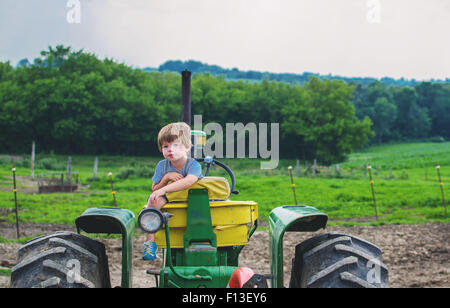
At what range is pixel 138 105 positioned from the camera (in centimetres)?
5966

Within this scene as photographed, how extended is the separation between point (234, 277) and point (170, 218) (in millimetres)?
987

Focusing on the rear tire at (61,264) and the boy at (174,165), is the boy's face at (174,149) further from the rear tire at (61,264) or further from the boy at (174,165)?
the rear tire at (61,264)

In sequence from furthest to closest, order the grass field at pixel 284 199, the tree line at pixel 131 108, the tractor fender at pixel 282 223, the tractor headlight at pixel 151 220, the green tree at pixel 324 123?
1. the green tree at pixel 324 123
2. the tree line at pixel 131 108
3. the grass field at pixel 284 199
4. the tractor fender at pixel 282 223
5. the tractor headlight at pixel 151 220

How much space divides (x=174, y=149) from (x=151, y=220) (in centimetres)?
61

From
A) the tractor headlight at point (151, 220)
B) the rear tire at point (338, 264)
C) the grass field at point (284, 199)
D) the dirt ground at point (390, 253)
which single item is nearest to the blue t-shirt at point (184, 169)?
the tractor headlight at point (151, 220)

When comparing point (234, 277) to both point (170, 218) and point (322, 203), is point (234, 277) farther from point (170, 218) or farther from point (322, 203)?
point (322, 203)

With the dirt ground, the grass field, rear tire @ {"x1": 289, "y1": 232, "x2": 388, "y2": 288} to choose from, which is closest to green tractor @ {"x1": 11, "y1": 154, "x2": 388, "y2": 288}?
rear tire @ {"x1": 289, "y1": 232, "x2": 388, "y2": 288}

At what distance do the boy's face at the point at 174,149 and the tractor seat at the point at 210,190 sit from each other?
9.5 inches

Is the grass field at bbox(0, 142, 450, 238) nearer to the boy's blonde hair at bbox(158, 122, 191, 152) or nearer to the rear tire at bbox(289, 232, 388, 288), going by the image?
the rear tire at bbox(289, 232, 388, 288)

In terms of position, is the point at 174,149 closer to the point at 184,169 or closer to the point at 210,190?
the point at 184,169

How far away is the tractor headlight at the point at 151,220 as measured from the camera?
10.4ft

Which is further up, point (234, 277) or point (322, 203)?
point (234, 277)
